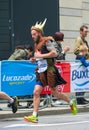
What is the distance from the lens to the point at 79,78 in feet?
46.2

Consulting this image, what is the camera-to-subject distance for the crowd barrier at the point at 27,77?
12.8 meters

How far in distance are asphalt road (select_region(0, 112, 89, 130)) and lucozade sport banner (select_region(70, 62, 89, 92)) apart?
4.44ft

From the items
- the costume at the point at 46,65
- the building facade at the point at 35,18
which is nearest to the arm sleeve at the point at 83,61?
the costume at the point at 46,65

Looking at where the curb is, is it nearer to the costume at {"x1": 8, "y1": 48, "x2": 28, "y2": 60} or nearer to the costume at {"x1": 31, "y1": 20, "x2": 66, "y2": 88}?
the costume at {"x1": 8, "y1": 48, "x2": 28, "y2": 60}

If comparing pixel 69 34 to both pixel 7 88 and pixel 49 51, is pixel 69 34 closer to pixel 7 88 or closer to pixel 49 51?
pixel 7 88

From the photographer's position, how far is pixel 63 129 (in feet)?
33.6

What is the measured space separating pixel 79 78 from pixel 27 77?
1563 mm

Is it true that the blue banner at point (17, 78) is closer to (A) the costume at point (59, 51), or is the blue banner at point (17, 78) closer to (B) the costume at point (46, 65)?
(A) the costume at point (59, 51)

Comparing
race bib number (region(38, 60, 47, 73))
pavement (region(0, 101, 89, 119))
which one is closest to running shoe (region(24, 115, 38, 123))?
race bib number (region(38, 60, 47, 73))

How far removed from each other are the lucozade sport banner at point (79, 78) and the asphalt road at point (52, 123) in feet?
4.44

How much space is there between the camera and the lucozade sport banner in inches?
549

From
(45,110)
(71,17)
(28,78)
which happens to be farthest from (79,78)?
(71,17)

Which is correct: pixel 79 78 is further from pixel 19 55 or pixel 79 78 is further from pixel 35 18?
pixel 35 18

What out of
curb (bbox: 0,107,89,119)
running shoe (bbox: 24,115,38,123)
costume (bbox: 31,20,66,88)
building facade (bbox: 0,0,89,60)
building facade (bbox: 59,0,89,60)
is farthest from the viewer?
building facade (bbox: 59,0,89,60)
